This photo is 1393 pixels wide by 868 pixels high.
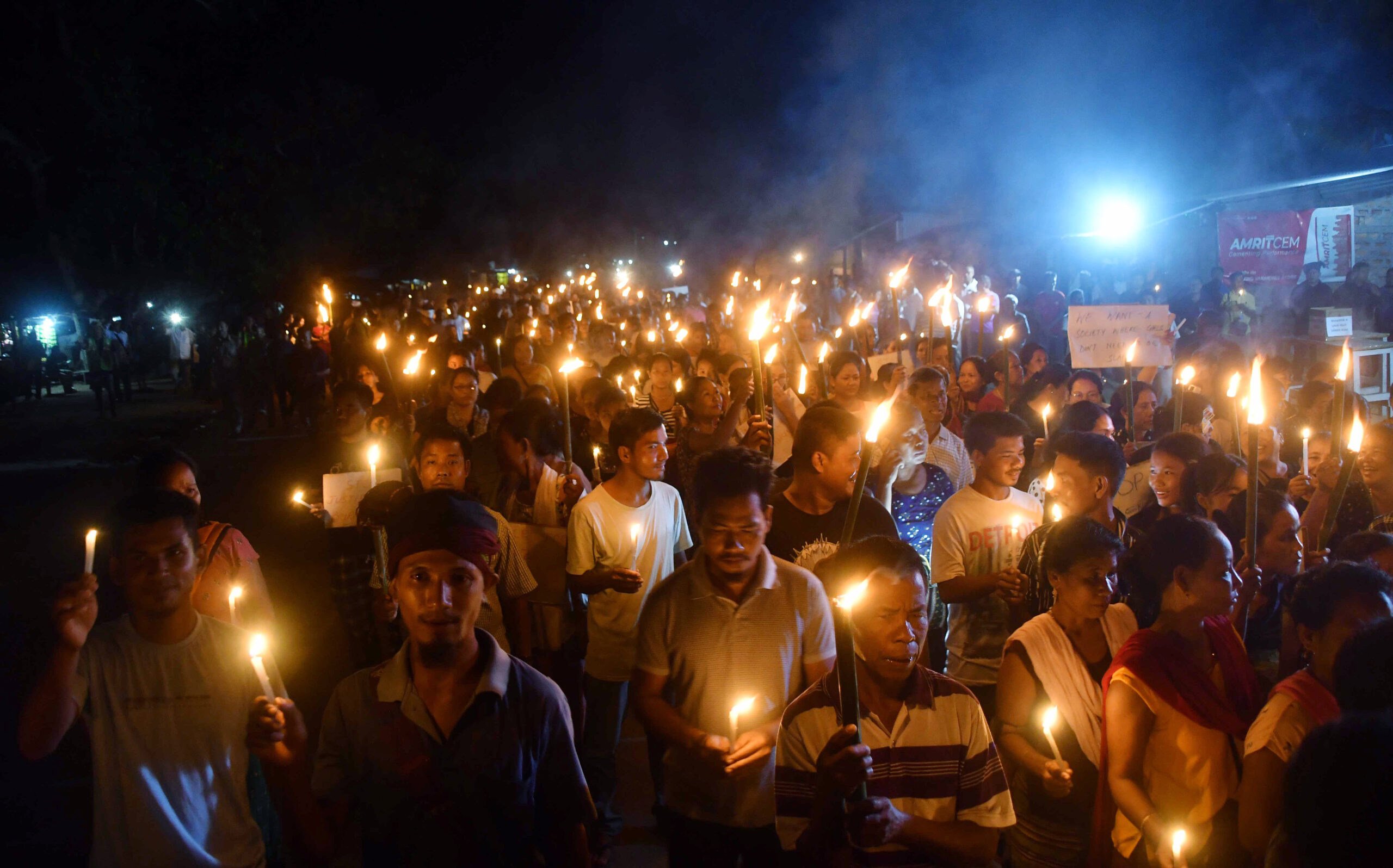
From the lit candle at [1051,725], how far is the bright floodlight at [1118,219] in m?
20.1

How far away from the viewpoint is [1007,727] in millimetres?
3318

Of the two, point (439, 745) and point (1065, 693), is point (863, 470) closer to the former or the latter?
point (439, 745)

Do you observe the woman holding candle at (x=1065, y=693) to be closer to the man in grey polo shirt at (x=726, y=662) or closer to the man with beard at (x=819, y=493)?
the man in grey polo shirt at (x=726, y=662)

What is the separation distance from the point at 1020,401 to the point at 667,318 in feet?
36.3

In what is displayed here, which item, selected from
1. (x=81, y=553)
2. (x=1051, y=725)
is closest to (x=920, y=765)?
(x=1051, y=725)

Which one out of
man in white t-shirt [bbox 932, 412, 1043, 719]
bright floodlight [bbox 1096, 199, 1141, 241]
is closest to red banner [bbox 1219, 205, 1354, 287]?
bright floodlight [bbox 1096, 199, 1141, 241]

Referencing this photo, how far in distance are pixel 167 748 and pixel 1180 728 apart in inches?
123

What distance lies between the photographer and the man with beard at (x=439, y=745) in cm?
249

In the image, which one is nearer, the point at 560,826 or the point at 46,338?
the point at 560,826

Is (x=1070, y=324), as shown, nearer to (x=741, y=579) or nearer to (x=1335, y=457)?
(x=1335, y=457)

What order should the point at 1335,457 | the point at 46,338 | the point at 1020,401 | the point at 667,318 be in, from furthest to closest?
1. the point at 46,338
2. the point at 667,318
3. the point at 1020,401
4. the point at 1335,457

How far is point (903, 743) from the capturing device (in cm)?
275

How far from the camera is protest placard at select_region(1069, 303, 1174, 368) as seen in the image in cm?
769

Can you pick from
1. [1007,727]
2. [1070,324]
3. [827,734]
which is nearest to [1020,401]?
[1070,324]
